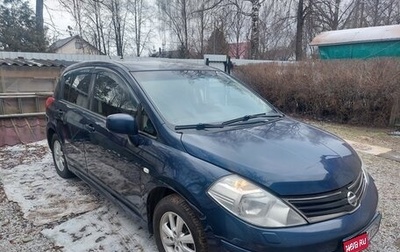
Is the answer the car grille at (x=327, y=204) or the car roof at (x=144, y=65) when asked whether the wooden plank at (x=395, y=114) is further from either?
the car grille at (x=327, y=204)

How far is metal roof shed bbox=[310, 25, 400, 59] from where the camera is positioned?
13141mm

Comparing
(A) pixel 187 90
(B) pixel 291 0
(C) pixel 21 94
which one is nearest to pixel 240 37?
(B) pixel 291 0

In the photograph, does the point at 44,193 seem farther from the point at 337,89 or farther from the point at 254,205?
the point at 337,89

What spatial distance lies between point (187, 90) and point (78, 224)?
1804 millimetres

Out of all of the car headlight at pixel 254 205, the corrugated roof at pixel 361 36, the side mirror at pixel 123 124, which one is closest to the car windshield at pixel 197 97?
the side mirror at pixel 123 124

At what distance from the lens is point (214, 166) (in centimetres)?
201

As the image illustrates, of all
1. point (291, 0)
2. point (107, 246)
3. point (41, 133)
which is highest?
point (291, 0)

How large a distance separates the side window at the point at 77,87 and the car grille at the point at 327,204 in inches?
104

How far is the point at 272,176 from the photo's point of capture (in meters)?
1.89

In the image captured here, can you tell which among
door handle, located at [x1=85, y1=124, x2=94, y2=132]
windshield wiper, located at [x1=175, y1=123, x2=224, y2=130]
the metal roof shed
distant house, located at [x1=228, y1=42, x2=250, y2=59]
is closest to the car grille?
windshield wiper, located at [x1=175, y1=123, x2=224, y2=130]

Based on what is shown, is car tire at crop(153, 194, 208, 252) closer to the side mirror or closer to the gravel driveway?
the gravel driveway

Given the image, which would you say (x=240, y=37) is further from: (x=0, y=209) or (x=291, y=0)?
(x=0, y=209)

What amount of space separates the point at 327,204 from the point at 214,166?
29.7 inches

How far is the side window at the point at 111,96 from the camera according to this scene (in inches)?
110
